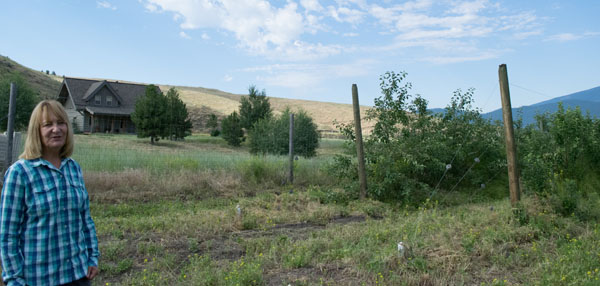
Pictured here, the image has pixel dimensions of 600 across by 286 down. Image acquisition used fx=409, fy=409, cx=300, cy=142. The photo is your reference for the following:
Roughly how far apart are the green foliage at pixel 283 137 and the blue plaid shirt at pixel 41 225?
47.0 ft

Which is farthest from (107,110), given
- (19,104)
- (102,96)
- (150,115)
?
(150,115)

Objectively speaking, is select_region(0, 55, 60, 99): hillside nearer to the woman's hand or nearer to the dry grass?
the dry grass

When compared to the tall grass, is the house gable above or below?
above

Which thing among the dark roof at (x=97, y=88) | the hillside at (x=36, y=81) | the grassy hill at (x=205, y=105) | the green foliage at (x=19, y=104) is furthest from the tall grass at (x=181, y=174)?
the hillside at (x=36, y=81)

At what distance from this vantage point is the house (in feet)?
110

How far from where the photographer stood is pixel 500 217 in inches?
261

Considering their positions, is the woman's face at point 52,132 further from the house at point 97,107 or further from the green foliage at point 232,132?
the house at point 97,107

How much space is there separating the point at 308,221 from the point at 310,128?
14.4 metres

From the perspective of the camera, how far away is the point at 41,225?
7.72 ft

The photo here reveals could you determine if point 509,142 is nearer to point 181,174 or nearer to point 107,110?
point 181,174

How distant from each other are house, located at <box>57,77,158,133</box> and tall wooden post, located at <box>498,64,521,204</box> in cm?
3231

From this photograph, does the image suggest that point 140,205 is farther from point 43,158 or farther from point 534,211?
point 534,211

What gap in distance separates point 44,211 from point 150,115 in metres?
26.3

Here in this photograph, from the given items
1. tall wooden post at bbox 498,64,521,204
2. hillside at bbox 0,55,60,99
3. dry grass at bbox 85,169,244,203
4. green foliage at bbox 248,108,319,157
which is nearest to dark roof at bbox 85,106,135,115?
hillside at bbox 0,55,60,99
